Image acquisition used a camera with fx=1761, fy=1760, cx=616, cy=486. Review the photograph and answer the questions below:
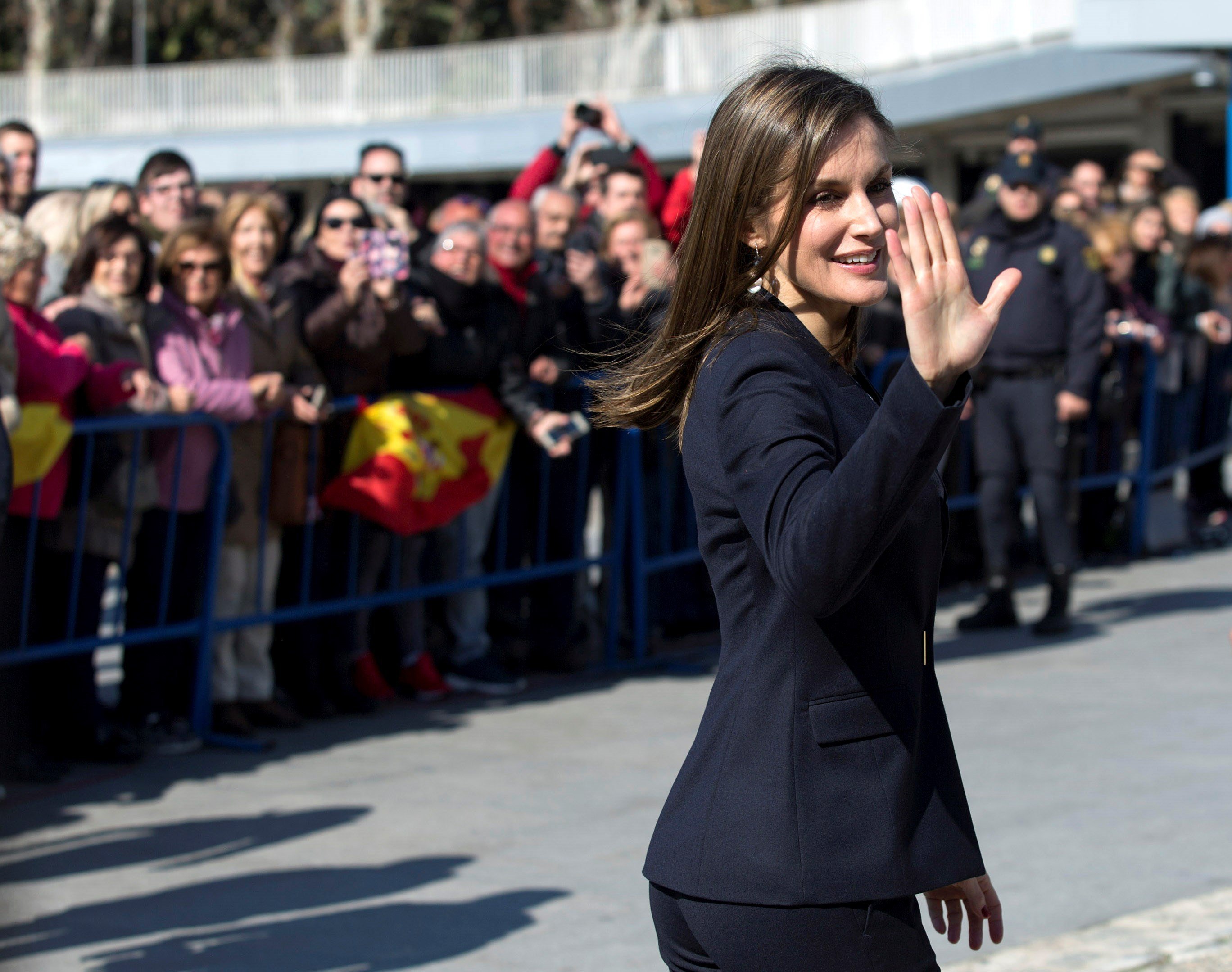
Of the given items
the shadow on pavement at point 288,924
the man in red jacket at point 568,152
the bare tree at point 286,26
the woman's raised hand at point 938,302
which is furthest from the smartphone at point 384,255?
the bare tree at point 286,26

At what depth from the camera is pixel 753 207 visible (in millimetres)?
2219

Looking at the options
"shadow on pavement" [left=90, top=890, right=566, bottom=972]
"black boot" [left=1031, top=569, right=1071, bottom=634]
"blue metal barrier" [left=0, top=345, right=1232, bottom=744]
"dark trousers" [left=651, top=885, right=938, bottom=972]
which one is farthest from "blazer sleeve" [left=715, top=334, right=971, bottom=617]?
"black boot" [left=1031, top=569, right=1071, bottom=634]

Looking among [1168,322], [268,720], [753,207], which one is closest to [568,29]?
[1168,322]

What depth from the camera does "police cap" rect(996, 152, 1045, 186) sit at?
8.81 meters

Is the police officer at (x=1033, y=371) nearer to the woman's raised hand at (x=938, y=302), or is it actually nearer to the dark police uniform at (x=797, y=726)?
the dark police uniform at (x=797, y=726)

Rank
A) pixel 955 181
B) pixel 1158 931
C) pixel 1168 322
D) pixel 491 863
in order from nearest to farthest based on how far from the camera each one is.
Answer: pixel 1158 931 < pixel 491 863 < pixel 1168 322 < pixel 955 181

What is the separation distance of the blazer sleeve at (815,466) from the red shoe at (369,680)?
5.67 metres

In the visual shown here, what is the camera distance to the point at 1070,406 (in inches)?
354

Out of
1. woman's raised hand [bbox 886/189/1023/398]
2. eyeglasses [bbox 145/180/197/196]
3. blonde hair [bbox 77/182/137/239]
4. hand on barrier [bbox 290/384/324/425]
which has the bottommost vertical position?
hand on barrier [bbox 290/384/324/425]

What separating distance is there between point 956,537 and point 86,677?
224 inches

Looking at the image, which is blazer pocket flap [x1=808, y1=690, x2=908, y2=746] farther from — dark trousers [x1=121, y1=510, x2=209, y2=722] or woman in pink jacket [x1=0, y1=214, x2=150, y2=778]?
dark trousers [x1=121, y1=510, x2=209, y2=722]

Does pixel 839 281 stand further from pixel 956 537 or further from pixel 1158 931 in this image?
pixel 956 537

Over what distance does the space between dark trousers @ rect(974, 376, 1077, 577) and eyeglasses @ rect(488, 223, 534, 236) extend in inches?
98.6

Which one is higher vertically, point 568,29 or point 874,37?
point 568,29
